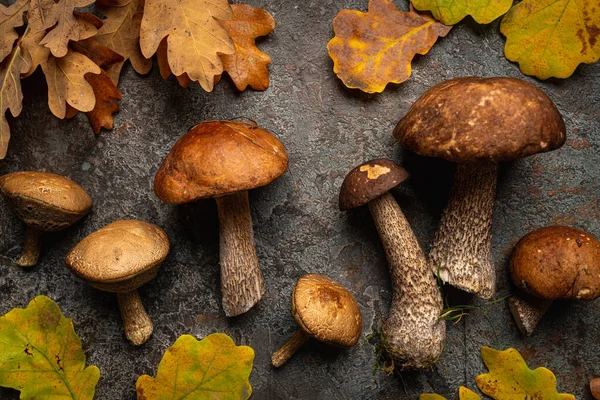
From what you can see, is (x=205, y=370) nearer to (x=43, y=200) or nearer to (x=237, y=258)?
(x=237, y=258)

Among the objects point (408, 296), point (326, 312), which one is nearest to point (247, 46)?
point (326, 312)

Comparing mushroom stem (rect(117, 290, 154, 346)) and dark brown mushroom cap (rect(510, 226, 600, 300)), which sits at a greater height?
dark brown mushroom cap (rect(510, 226, 600, 300))

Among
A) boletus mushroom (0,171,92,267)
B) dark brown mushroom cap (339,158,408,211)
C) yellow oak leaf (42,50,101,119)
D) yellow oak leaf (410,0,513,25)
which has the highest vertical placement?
yellow oak leaf (410,0,513,25)

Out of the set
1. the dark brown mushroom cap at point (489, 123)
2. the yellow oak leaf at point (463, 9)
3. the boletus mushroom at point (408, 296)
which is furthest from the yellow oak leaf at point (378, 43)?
the boletus mushroom at point (408, 296)

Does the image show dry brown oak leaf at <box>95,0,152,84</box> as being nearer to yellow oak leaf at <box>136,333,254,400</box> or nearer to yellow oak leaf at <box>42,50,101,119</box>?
yellow oak leaf at <box>42,50,101,119</box>

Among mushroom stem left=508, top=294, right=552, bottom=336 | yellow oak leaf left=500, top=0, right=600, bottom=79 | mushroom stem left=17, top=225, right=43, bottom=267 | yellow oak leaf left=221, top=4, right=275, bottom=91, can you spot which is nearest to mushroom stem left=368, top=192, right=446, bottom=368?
mushroom stem left=508, top=294, right=552, bottom=336

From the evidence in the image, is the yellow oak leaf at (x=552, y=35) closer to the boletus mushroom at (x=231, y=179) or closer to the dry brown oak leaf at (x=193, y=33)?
the boletus mushroom at (x=231, y=179)
